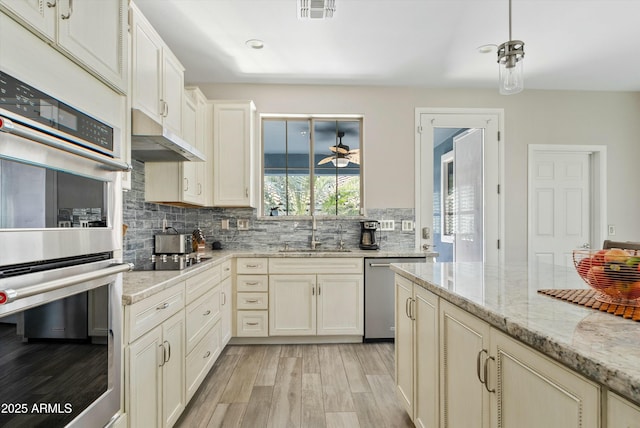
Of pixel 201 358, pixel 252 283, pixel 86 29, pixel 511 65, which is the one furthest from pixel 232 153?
pixel 511 65

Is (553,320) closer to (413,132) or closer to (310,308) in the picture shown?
(310,308)

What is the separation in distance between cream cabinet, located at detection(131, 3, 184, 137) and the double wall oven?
73 cm

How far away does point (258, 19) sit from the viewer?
8.46 feet

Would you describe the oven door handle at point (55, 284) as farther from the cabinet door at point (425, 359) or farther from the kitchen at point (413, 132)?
the kitchen at point (413, 132)

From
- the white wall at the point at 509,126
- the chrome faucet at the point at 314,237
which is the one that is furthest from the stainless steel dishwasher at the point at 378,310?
the white wall at the point at 509,126

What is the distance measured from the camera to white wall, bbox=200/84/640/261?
377 centimetres

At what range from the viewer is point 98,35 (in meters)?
1.32

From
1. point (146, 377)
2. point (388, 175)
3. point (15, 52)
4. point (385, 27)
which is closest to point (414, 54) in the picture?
point (385, 27)

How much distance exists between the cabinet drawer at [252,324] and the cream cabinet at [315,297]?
2.6 inches

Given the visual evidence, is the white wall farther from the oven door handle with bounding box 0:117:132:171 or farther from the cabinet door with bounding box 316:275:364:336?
the oven door handle with bounding box 0:117:132:171

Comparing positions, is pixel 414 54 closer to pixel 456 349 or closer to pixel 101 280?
pixel 456 349

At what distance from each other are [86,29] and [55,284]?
36.5 inches

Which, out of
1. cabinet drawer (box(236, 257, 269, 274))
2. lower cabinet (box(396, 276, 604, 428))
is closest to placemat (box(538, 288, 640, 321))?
lower cabinet (box(396, 276, 604, 428))

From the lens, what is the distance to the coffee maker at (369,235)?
3.55 meters
